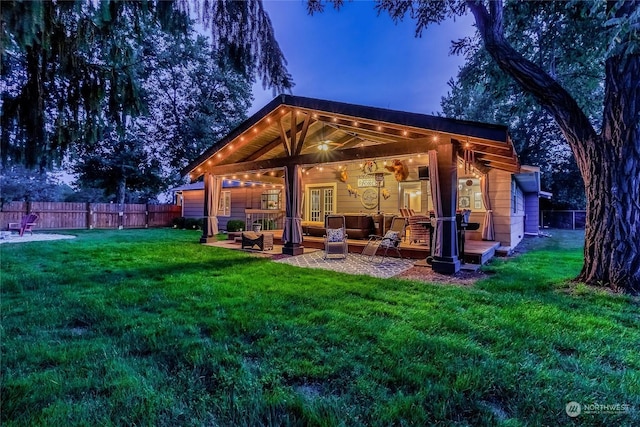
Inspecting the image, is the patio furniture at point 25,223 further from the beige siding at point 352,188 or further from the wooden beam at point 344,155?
the beige siding at point 352,188

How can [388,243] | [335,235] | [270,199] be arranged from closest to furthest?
1. [388,243]
2. [335,235]
3. [270,199]

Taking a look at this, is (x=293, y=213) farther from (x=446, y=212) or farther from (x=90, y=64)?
(x=90, y=64)

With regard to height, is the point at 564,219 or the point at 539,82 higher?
the point at 539,82

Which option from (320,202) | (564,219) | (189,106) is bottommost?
(564,219)

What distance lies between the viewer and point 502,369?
223 centimetres

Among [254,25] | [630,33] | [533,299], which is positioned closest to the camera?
[254,25]

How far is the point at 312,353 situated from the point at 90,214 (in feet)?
57.0

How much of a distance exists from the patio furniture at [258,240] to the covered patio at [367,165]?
0.59 metres

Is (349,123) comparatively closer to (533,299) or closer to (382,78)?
(533,299)

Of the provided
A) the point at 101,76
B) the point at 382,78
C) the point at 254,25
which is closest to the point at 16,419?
the point at 101,76

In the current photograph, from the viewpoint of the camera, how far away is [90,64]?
229 cm

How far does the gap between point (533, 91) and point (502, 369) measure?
466 centimetres

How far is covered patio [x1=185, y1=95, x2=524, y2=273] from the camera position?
576 cm

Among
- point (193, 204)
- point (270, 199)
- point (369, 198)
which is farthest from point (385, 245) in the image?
point (193, 204)
